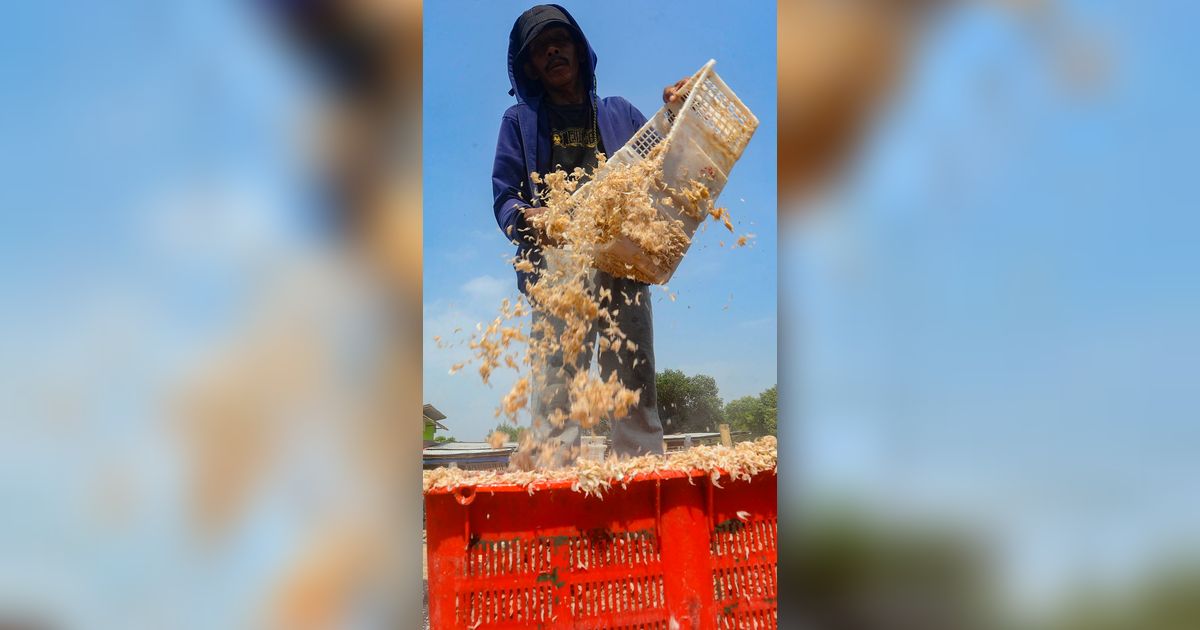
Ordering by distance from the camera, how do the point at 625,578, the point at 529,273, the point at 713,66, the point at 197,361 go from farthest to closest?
the point at 529,273 → the point at 713,66 → the point at 625,578 → the point at 197,361

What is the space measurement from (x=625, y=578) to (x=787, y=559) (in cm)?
59

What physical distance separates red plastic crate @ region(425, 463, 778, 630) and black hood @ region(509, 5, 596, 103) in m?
1.60

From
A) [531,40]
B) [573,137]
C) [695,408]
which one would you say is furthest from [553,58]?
[695,408]

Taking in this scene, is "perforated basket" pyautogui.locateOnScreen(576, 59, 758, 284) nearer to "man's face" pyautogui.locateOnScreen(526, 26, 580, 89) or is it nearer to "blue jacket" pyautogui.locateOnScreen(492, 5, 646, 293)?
"blue jacket" pyautogui.locateOnScreen(492, 5, 646, 293)

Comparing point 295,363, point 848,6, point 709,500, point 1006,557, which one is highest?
point 848,6

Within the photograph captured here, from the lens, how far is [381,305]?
2.02 ft

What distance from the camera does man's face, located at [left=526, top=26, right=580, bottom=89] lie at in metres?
2.24

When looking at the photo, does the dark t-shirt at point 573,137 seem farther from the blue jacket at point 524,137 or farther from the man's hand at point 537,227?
the man's hand at point 537,227

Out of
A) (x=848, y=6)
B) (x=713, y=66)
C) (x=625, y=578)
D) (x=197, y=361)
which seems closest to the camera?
(x=197, y=361)

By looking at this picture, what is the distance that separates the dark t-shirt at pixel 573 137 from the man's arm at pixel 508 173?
0.46 feet

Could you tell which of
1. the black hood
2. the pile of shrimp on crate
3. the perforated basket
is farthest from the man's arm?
the pile of shrimp on crate

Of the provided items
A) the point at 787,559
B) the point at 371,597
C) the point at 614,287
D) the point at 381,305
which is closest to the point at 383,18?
the point at 381,305

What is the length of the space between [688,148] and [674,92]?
19 centimetres

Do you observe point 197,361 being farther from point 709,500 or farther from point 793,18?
point 709,500
